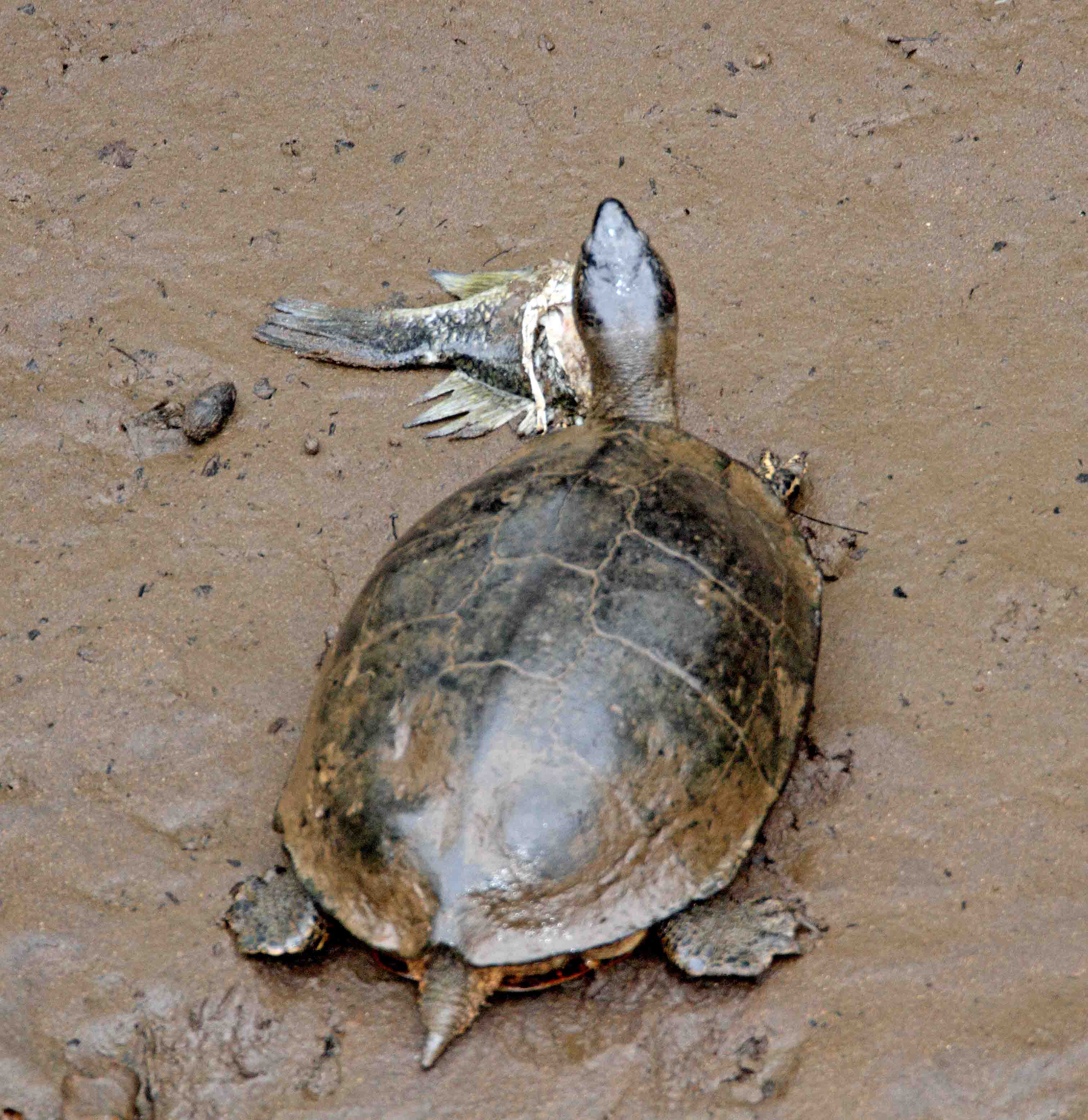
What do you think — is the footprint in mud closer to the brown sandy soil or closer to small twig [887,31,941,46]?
the brown sandy soil

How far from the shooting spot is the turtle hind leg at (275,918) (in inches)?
105

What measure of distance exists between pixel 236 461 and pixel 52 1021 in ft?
5.86

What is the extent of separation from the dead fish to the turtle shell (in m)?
0.95

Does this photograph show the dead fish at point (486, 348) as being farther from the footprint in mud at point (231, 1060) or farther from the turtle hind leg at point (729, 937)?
the footprint in mud at point (231, 1060)

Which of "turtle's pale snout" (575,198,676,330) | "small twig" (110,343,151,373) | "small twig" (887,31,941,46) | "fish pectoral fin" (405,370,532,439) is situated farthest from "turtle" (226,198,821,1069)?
"small twig" (887,31,941,46)

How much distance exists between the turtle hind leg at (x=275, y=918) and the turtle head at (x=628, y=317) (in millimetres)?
1729

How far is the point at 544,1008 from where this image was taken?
8.72 feet

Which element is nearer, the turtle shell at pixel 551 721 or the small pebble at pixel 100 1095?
the turtle shell at pixel 551 721

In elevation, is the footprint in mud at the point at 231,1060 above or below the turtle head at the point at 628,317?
below

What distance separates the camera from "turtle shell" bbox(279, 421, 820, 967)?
2369 millimetres

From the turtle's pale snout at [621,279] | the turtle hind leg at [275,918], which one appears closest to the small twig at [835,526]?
the turtle's pale snout at [621,279]

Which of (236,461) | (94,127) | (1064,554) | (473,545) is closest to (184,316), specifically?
(236,461)

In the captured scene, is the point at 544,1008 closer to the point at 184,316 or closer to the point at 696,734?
the point at 696,734

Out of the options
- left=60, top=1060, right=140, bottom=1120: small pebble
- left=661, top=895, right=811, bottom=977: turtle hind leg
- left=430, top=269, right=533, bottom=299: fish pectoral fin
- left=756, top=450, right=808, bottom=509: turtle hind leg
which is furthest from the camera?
left=430, top=269, right=533, bottom=299: fish pectoral fin
